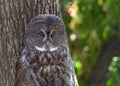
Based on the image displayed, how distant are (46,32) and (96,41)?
462 cm

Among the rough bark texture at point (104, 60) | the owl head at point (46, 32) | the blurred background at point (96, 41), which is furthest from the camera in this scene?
the rough bark texture at point (104, 60)

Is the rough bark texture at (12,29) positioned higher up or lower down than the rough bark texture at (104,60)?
higher up

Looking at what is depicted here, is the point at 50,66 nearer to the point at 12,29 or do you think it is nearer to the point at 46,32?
the point at 46,32

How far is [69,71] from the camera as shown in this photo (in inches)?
214

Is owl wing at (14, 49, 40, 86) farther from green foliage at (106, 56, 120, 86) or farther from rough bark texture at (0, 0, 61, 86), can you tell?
green foliage at (106, 56, 120, 86)

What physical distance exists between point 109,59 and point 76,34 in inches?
29.6

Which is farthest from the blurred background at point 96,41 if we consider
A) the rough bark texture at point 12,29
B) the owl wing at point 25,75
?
the owl wing at point 25,75

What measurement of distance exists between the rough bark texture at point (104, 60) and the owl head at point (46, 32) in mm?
4730

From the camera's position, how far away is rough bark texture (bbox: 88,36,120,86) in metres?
10.1

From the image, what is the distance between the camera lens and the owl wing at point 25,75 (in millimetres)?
5328

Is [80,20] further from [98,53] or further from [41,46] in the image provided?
[41,46]

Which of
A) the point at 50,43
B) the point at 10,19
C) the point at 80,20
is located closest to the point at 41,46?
the point at 50,43

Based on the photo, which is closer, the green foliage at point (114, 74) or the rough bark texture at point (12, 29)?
the rough bark texture at point (12, 29)

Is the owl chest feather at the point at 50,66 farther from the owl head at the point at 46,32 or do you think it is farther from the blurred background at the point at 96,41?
the blurred background at the point at 96,41
